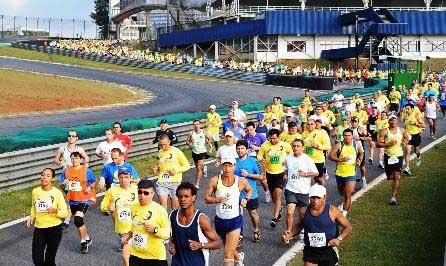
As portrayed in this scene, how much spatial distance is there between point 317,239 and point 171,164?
4686mm

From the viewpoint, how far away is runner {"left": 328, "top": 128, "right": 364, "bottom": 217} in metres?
13.1

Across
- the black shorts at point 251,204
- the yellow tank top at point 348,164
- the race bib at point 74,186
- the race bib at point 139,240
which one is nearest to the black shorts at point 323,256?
the race bib at point 139,240

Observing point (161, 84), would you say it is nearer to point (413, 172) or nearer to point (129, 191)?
point (413, 172)

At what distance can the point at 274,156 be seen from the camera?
12.8 meters

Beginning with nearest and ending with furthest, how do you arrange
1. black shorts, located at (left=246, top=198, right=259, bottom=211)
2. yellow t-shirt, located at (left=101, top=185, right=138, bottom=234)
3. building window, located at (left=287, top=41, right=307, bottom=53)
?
yellow t-shirt, located at (left=101, top=185, right=138, bottom=234) < black shorts, located at (left=246, top=198, right=259, bottom=211) < building window, located at (left=287, top=41, right=307, bottom=53)

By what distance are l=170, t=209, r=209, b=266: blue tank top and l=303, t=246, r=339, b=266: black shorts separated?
60.8 inches

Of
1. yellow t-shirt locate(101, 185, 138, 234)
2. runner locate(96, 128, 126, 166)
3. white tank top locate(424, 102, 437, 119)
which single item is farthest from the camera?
white tank top locate(424, 102, 437, 119)

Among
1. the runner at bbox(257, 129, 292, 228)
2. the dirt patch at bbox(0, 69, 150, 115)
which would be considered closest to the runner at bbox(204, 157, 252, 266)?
the runner at bbox(257, 129, 292, 228)

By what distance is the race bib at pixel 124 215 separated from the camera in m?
9.65

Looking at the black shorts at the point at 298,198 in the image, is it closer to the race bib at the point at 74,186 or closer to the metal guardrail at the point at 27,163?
the race bib at the point at 74,186

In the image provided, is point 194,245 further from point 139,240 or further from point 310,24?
point 310,24

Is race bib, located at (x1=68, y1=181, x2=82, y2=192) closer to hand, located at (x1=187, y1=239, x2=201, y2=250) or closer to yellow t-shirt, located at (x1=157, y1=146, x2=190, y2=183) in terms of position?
yellow t-shirt, located at (x1=157, y1=146, x2=190, y2=183)

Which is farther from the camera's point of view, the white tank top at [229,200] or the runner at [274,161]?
the runner at [274,161]

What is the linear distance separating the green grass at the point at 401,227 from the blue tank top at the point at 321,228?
2.17m
